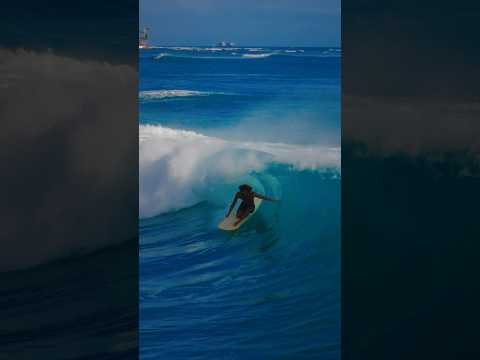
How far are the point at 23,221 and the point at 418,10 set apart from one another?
212 centimetres

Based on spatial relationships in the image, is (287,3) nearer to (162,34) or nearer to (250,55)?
(250,55)

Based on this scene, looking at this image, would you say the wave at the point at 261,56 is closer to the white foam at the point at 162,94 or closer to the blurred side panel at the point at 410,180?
the white foam at the point at 162,94

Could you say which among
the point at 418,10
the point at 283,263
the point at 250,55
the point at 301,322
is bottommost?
the point at 301,322

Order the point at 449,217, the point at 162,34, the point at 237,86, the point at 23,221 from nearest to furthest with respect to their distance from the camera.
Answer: the point at 23,221, the point at 449,217, the point at 162,34, the point at 237,86

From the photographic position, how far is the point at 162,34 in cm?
612

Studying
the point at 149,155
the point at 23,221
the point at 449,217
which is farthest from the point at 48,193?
the point at 149,155

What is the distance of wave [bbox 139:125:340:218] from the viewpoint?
20.9ft

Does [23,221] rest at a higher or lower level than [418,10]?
lower

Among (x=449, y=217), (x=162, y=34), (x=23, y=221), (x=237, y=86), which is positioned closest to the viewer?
(x=23, y=221)

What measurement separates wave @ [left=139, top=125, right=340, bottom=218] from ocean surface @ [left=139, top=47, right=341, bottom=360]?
1cm

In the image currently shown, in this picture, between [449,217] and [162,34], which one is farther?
[162,34]

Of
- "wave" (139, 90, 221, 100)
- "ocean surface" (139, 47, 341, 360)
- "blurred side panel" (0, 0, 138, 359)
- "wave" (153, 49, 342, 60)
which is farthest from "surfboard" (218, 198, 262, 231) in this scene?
"blurred side panel" (0, 0, 138, 359)

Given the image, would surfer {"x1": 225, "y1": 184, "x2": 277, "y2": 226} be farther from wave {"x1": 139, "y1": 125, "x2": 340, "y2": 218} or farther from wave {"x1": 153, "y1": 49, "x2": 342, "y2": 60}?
wave {"x1": 153, "y1": 49, "x2": 342, "y2": 60}

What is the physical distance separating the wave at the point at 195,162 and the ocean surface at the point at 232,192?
0.01 m
